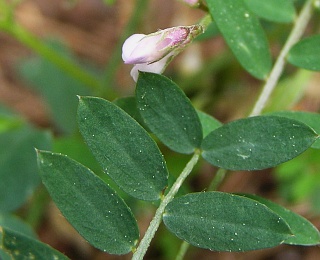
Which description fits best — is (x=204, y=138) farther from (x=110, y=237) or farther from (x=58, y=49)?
(x=58, y=49)

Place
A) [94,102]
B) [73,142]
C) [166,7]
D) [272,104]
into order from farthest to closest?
1. [166,7]
2. [73,142]
3. [272,104]
4. [94,102]

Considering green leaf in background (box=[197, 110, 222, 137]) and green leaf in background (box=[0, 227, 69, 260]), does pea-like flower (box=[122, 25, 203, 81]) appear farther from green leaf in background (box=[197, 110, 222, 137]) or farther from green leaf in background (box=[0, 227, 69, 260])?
green leaf in background (box=[0, 227, 69, 260])

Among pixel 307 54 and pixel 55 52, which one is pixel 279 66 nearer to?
pixel 307 54

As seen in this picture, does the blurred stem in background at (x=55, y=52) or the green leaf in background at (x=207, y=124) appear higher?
the green leaf in background at (x=207, y=124)

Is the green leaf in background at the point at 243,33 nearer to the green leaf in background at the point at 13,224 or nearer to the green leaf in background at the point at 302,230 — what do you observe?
the green leaf in background at the point at 302,230

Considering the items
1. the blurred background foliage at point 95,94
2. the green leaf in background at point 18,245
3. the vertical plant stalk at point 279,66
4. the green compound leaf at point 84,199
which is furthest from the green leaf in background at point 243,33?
the green leaf in background at point 18,245

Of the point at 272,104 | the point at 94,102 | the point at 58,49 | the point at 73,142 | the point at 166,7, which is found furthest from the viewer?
the point at 166,7

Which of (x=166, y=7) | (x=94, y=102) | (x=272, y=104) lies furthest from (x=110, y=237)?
(x=166, y=7)
